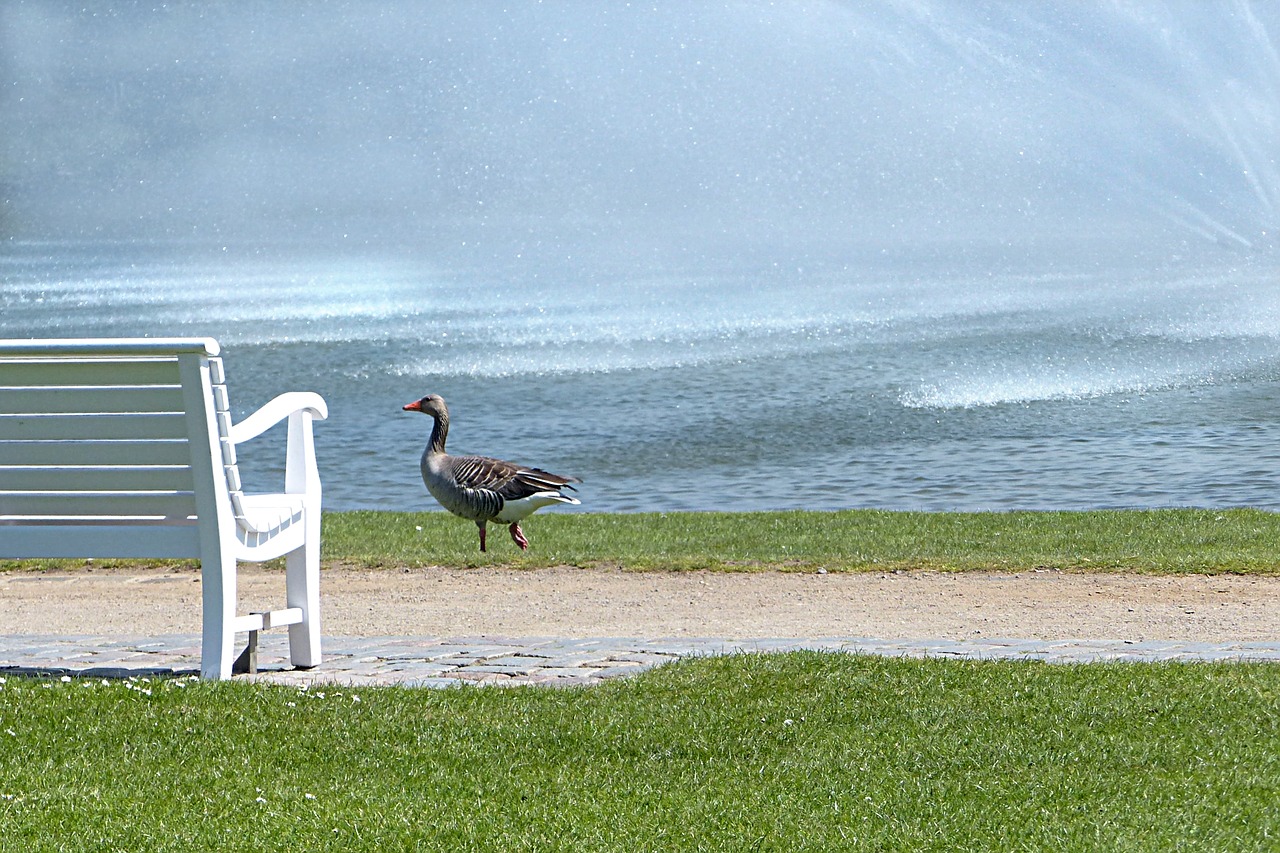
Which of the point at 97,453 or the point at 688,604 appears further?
the point at 688,604

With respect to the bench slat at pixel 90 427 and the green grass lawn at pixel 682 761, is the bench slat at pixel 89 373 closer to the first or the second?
the bench slat at pixel 90 427

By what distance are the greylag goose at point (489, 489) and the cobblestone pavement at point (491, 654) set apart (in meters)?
3.08

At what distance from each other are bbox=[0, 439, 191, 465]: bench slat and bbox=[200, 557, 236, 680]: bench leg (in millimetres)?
374

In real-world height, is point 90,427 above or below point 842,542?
above

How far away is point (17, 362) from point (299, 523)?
3.89 ft

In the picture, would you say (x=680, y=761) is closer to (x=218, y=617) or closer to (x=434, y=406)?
(x=218, y=617)

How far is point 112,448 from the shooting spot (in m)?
5.36

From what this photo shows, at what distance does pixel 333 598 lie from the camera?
8.62 m

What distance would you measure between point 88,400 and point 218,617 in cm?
83

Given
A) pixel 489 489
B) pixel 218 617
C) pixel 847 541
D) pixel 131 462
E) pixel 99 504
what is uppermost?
pixel 131 462

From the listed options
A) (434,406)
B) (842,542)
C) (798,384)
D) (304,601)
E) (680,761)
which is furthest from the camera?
(798,384)

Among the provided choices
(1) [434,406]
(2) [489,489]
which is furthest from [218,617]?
(1) [434,406]

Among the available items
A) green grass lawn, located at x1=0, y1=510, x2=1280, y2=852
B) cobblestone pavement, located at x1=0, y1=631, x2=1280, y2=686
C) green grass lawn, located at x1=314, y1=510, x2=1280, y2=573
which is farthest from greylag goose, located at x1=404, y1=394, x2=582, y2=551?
green grass lawn, located at x1=0, y1=510, x2=1280, y2=852

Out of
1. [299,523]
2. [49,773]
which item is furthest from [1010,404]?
[49,773]
